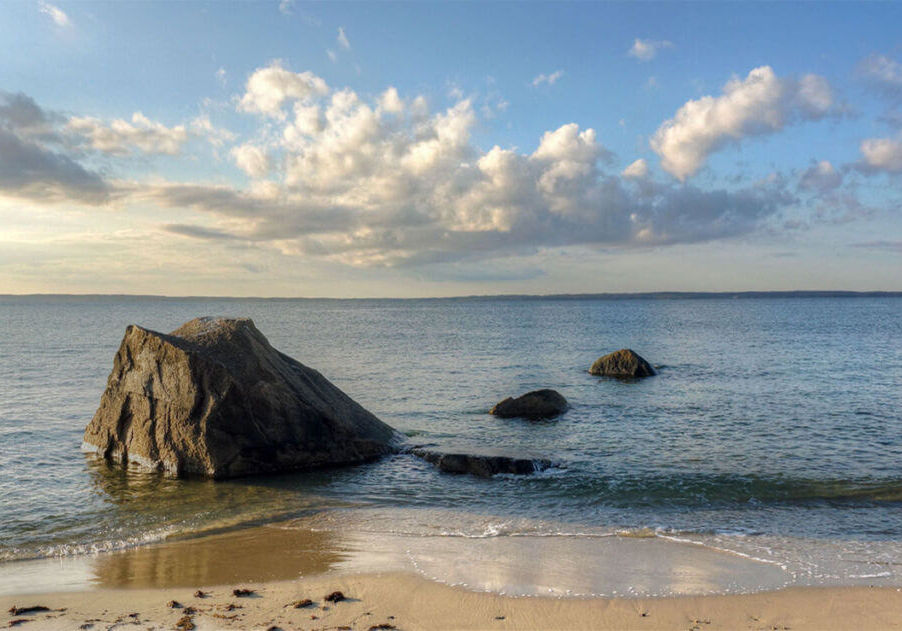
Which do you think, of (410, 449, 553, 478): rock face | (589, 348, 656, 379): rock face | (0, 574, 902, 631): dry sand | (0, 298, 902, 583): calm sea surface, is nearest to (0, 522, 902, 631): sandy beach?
(0, 574, 902, 631): dry sand

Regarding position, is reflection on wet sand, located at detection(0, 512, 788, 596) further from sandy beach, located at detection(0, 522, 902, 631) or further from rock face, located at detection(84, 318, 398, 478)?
rock face, located at detection(84, 318, 398, 478)

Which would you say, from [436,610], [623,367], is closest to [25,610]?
[436,610]

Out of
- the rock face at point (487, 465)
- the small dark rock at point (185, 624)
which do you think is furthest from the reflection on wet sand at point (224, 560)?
the rock face at point (487, 465)

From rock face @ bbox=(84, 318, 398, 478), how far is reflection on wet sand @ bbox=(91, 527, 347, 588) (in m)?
3.83

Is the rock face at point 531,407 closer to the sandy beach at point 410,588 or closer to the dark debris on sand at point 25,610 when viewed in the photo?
the sandy beach at point 410,588

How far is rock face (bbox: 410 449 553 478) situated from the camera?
50.7ft

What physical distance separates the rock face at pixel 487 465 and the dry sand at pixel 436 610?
20.8ft

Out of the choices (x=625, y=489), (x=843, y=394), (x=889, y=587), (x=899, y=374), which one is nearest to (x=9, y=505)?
(x=625, y=489)

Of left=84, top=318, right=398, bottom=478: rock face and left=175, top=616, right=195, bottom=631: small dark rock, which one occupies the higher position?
left=84, top=318, right=398, bottom=478: rock face

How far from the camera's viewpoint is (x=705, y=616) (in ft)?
26.9

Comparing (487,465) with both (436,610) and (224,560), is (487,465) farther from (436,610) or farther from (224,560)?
(436,610)

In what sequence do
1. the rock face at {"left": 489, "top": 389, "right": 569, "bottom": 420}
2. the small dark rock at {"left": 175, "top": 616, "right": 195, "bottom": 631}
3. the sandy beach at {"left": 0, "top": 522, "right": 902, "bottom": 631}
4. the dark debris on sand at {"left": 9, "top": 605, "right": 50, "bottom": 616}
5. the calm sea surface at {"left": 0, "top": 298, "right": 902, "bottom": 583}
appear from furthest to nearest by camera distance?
1. the rock face at {"left": 489, "top": 389, "right": 569, "bottom": 420}
2. the calm sea surface at {"left": 0, "top": 298, "right": 902, "bottom": 583}
3. the dark debris on sand at {"left": 9, "top": 605, "right": 50, "bottom": 616}
4. the sandy beach at {"left": 0, "top": 522, "right": 902, "bottom": 631}
5. the small dark rock at {"left": 175, "top": 616, "right": 195, "bottom": 631}

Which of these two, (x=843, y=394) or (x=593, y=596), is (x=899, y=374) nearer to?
(x=843, y=394)

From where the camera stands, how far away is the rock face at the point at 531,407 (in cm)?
2289
